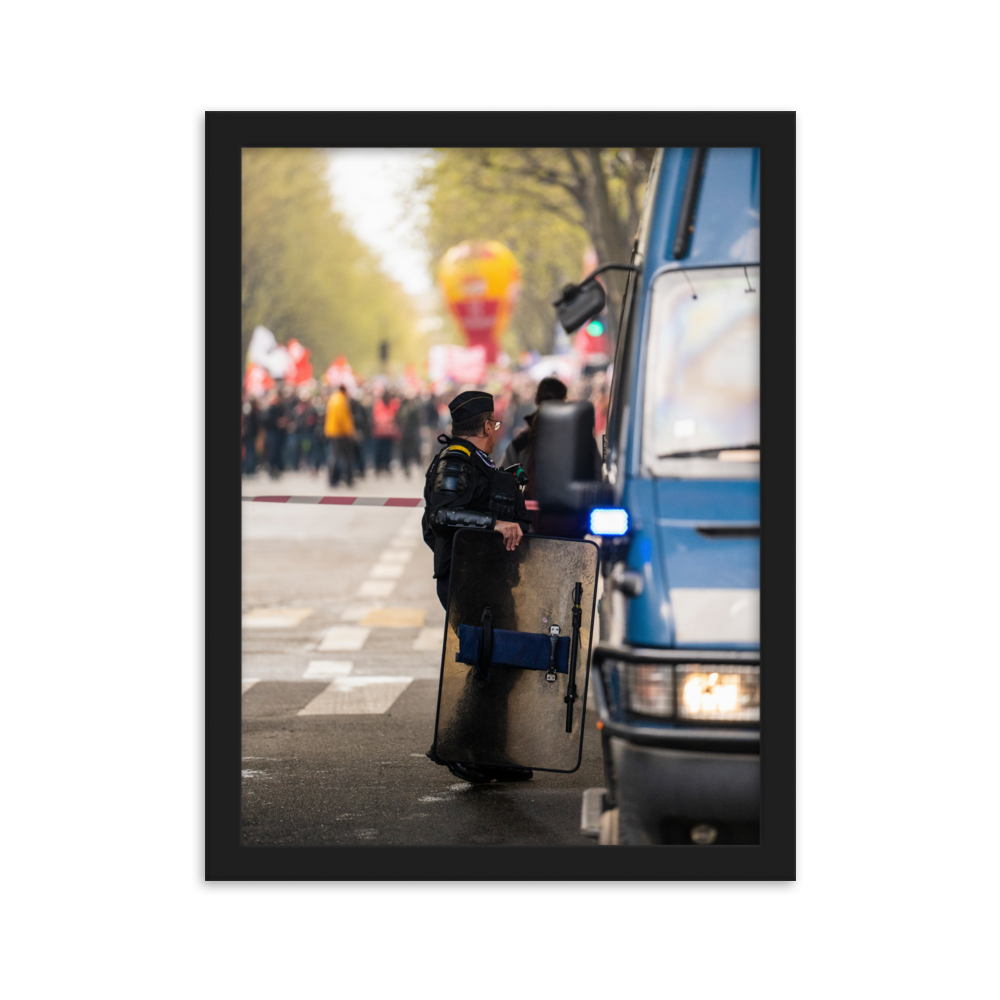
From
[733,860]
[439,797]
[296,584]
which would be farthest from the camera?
[296,584]

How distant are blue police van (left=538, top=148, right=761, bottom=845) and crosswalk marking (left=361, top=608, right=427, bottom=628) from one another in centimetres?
696

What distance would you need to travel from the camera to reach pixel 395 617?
13.3 meters

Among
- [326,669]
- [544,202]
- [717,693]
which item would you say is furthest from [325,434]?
[717,693]

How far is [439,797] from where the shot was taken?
23.8 feet

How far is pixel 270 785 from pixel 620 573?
111 inches

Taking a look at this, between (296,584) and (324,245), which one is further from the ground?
(324,245)

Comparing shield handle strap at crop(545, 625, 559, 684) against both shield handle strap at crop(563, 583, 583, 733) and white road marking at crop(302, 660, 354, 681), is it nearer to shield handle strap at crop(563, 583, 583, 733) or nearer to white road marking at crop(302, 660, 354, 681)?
shield handle strap at crop(563, 583, 583, 733)

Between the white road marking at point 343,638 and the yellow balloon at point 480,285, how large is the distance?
37225mm

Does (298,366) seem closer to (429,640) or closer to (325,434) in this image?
(325,434)

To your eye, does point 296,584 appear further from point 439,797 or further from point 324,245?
point 324,245

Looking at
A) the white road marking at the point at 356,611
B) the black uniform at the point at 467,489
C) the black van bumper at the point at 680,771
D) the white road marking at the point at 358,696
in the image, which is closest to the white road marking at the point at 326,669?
the white road marking at the point at 358,696

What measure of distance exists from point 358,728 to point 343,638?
10.9 ft

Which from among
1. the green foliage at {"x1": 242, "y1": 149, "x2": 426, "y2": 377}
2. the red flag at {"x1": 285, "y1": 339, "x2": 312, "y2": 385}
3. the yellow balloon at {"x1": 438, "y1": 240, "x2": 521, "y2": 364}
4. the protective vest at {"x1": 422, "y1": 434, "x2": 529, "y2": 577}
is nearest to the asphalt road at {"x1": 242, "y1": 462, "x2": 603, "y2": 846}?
the protective vest at {"x1": 422, "y1": 434, "x2": 529, "y2": 577}
